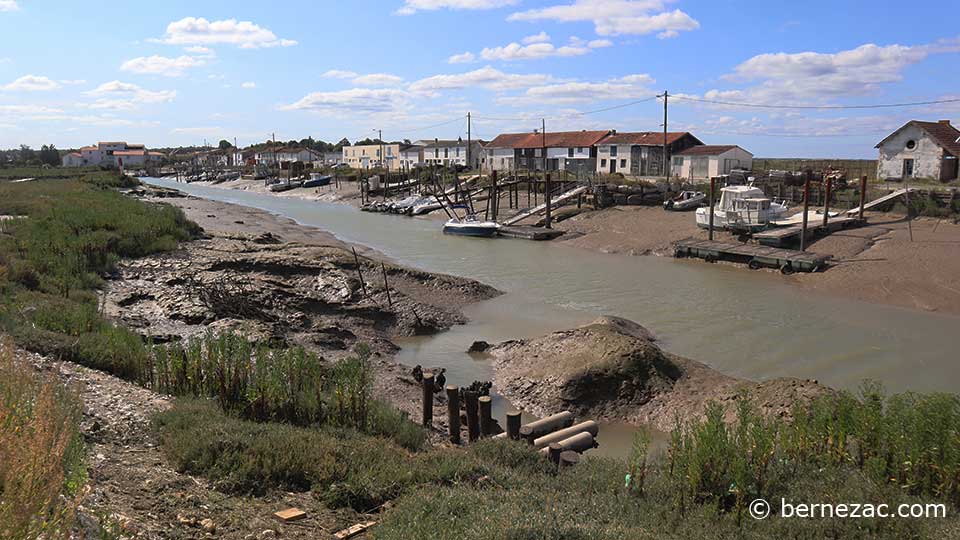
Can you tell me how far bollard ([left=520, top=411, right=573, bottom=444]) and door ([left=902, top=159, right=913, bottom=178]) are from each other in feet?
140

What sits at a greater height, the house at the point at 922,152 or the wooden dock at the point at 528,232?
the house at the point at 922,152

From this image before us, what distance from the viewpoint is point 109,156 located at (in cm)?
16612

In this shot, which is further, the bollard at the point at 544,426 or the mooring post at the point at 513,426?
the bollard at the point at 544,426

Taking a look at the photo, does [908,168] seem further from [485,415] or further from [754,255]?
[485,415]

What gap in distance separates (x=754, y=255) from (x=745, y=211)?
528 cm

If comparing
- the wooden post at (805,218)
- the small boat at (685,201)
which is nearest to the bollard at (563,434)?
the wooden post at (805,218)

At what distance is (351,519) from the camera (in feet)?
23.7

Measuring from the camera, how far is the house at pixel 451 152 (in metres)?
88.9

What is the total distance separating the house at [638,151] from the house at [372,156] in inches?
1420

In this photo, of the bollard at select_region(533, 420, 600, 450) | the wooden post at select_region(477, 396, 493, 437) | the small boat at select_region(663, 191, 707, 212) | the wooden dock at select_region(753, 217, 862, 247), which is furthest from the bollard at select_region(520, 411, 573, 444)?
the small boat at select_region(663, 191, 707, 212)

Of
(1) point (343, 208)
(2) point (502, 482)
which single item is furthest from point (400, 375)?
(1) point (343, 208)

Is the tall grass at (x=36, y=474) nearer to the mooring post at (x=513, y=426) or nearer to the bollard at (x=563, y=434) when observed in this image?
the mooring post at (x=513, y=426)

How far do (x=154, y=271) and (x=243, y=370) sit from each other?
50.9ft

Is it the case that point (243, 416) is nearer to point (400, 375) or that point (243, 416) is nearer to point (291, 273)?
point (400, 375)
